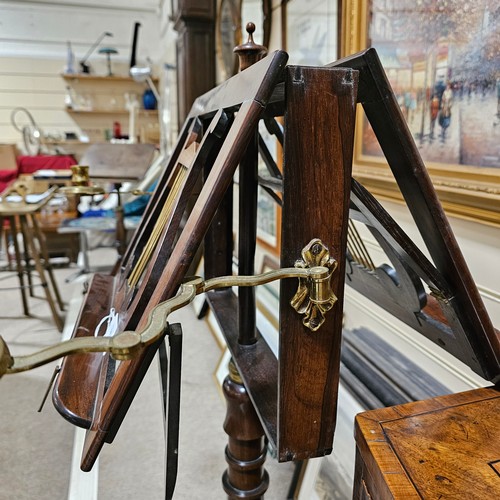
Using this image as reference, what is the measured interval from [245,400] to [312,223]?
45 cm

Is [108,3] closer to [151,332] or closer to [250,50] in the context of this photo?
[250,50]

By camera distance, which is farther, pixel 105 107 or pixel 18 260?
pixel 105 107

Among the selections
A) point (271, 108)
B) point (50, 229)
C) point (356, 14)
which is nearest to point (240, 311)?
point (271, 108)

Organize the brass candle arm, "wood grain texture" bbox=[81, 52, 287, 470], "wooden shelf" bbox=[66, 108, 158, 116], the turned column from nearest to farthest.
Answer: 1. the brass candle arm
2. "wood grain texture" bbox=[81, 52, 287, 470]
3. the turned column
4. "wooden shelf" bbox=[66, 108, 158, 116]

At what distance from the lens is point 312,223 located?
0.56m

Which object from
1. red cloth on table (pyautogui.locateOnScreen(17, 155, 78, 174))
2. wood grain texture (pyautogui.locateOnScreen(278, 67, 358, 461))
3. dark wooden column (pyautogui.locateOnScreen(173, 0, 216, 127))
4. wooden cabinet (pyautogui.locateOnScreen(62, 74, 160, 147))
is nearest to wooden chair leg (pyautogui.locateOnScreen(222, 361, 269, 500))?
wood grain texture (pyautogui.locateOnScreen(278, 67, 358, 461))

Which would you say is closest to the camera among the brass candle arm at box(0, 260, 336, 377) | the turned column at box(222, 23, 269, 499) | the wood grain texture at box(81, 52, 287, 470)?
the brass candle arm at box(0, 260, 336, 377)

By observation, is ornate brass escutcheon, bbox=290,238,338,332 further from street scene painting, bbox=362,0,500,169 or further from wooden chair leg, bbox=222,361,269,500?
street scene painting, bbox=362,0,500,169

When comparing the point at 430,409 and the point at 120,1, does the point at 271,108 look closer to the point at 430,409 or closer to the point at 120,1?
the point at 430,409

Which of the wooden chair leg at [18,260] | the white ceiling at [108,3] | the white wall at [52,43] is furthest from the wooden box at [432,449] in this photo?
the white wall at [52,43]

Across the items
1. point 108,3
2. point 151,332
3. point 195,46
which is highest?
point 108,3

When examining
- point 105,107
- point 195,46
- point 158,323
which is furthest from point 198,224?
point 105,107

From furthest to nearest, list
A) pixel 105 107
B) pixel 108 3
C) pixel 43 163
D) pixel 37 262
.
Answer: pixel 105 107
pixel 108 3
pixel 43 163
pixel 37 262

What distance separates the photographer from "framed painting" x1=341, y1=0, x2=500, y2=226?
0.87 m
